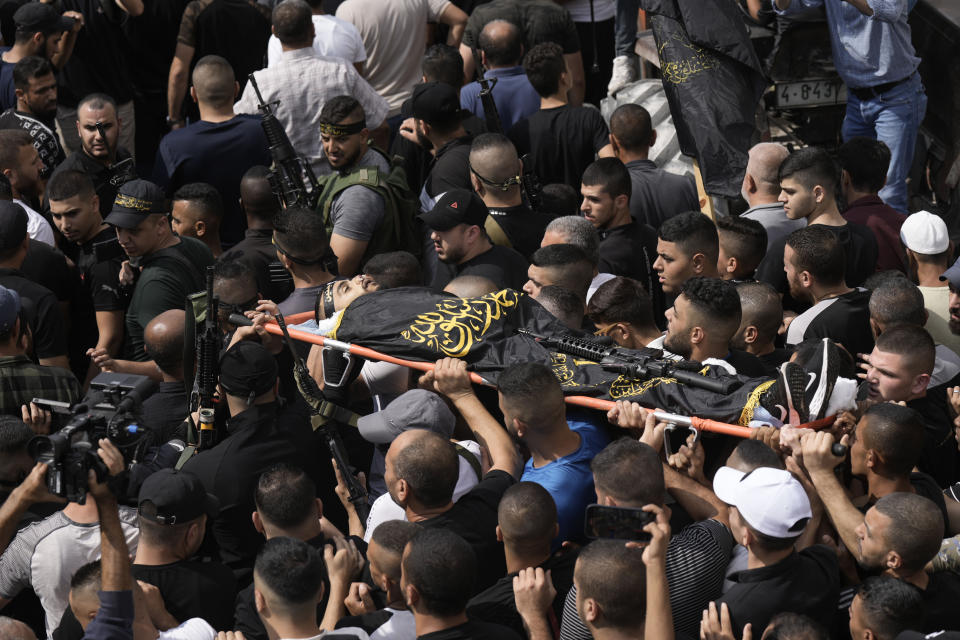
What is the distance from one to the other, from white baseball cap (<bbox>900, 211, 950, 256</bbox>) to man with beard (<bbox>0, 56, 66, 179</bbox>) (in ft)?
18.2

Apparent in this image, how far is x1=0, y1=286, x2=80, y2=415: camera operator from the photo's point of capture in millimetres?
6348

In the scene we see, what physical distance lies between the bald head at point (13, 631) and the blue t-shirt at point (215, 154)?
4.42 metres

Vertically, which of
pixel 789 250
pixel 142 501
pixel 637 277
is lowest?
pixel 637 277

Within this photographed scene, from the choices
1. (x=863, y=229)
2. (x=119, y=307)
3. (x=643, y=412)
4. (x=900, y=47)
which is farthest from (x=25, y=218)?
A: (x=900, y=47)

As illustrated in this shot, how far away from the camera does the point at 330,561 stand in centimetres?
507

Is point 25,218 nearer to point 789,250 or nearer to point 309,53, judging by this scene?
point 309,53

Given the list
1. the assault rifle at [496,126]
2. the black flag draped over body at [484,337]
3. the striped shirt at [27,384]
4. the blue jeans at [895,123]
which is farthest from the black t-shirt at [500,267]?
the blue jeans at [895,123]

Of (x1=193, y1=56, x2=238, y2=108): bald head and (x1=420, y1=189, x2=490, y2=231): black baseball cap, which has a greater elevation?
(x1=193, y1=56, x2=238, y2=108): bald head

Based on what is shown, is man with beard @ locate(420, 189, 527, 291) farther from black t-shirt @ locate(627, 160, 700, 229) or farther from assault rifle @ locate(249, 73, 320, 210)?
black t-shirt @ locate(627, 160, 700, 229)

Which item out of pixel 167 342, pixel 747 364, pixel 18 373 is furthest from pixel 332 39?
pixel 747 364

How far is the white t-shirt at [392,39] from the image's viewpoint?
985 centimetres

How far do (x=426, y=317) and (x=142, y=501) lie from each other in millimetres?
1674

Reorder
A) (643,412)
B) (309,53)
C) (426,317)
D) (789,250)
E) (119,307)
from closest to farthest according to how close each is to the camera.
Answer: (643,412) → (426,317) → (789,250) → (119,307) → (309,53)

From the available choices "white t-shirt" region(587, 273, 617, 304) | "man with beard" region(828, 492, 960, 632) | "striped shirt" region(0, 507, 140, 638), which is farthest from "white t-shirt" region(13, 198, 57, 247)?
"man with beard" region(828, 492, 960, 632)
